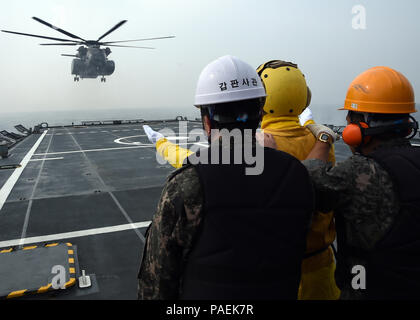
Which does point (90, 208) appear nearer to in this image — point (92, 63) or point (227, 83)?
point (227, 83)

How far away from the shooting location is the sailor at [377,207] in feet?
7.14

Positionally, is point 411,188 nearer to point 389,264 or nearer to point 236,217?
point 389,264

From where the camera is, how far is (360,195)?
7.43ft

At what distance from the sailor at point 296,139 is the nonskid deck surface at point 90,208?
3.13 m

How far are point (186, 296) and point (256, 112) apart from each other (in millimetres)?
1193

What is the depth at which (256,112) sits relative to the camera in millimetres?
2109

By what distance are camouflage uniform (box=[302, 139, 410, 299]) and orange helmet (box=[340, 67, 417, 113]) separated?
1.79ft

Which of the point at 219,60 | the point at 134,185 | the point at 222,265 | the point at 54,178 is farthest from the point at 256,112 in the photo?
the point at 54,178

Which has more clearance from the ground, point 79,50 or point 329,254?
point 79,50

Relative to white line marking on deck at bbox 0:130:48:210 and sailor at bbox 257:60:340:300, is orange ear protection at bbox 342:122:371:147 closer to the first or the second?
sailor at bbox 257:60:340:300

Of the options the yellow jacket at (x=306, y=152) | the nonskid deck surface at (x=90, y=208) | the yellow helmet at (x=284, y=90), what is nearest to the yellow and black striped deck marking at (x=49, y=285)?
the nonskid deck surface at (x=90, y=208)

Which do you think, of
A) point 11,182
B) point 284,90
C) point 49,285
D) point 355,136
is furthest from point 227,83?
point 11,182

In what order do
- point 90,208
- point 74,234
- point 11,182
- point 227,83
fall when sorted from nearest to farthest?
point 227,83 < point 74,234 < point 90,208 < point 11,182

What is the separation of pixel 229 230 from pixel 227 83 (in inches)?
37.9
